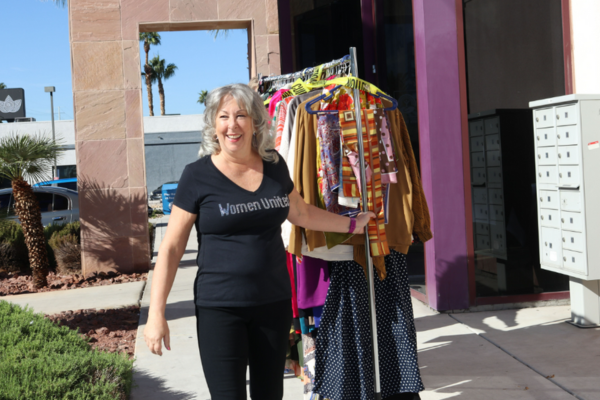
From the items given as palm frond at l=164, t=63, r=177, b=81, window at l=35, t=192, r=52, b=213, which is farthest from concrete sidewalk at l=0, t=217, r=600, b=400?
palm frond at l=164, t=63, r=177, b=81

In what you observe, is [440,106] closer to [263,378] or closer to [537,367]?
A: [537,367]

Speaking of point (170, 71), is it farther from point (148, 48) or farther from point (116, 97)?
point (116, 97)

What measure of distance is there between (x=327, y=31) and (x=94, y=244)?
5.09 m

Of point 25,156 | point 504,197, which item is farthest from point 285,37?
point 25,156

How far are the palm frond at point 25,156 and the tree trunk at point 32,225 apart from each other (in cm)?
24

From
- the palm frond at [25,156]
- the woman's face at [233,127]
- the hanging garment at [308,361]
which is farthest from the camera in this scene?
the palm frond at [25,156]

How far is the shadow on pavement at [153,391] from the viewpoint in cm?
413

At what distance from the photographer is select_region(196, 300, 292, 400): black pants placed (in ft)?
8.09

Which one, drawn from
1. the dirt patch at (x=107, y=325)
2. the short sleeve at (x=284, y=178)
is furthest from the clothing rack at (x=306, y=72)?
the dirt patch at (x=107, y=325)

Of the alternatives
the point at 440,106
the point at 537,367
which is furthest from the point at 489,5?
the point at 537,367

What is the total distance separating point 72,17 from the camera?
30.9 feet

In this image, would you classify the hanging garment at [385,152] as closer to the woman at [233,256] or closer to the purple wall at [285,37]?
the woman at [233,256]

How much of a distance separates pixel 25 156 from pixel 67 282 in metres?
2.11

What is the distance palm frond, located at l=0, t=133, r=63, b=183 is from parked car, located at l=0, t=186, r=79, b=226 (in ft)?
8.91
